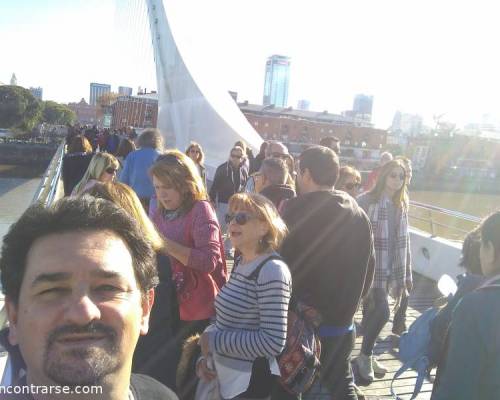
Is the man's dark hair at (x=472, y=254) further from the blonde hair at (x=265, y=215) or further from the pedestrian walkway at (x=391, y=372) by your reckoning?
the pedestrian walkway at (x=391, y=372)

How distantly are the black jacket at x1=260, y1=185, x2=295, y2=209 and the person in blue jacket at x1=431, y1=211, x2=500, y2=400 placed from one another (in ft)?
6.66

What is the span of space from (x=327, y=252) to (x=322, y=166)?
0.41 m

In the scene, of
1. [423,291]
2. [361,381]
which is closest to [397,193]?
[361,381]

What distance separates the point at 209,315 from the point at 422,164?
63996 millimetres

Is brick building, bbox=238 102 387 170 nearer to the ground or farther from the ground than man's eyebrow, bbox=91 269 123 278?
farther from the ground

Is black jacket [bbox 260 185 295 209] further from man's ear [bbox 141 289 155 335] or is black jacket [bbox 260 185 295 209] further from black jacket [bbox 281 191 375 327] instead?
man's ear [bbox 141 289 155 335]

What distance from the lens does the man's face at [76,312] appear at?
0.87 m

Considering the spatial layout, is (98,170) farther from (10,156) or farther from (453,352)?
(10,156)

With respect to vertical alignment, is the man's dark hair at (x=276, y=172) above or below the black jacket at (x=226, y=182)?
above

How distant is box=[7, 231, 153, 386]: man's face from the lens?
869 mm

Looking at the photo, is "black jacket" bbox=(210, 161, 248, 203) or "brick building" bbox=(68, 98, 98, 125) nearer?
"black jacket" bbox=(210, 161, 248, 203)

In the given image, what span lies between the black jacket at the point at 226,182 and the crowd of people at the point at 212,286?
1908 mm

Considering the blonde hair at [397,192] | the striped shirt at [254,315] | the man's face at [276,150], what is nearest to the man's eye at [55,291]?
the striped shirt at [254,315]

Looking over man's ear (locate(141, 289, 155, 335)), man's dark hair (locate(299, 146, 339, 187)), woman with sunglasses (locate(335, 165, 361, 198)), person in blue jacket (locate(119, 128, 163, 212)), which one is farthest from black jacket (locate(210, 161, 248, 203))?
man's ear (locate(141, 289, 155, 335))
